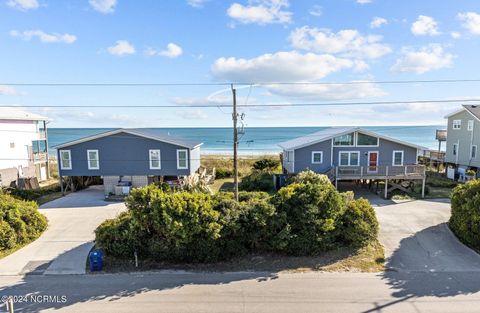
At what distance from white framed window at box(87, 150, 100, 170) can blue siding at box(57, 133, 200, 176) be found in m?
0.24

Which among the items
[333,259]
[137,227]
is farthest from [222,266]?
[333,259]

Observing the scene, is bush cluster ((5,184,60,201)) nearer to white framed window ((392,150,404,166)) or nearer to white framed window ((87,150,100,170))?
white framed window ((87,150,100,170))

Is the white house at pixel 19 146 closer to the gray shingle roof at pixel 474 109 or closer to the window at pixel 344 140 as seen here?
the window at pixel 344 140

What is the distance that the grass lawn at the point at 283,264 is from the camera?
11461mm

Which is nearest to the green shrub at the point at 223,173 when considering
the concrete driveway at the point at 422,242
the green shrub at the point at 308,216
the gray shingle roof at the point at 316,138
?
the gray shingle roof at the point at 316,138

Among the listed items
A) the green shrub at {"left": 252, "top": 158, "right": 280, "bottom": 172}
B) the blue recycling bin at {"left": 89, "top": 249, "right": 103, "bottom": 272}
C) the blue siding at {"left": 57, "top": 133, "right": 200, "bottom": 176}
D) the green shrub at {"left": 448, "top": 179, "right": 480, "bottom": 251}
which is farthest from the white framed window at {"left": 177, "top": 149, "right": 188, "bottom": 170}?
the green shrub at {"left": 448, "top": 179, "right": 480, "bottom": 251}

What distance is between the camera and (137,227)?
38.4 feet

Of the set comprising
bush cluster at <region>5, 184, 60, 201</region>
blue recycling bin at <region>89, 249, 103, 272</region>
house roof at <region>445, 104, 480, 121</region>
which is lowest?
blue recycling bin at <region>89, 249, 103, 272</region>

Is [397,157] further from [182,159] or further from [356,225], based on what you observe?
[182,159]

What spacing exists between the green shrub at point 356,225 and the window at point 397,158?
14023 millimetres

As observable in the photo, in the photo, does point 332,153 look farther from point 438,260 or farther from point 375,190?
point 438,260

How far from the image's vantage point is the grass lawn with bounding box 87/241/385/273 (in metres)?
11.5

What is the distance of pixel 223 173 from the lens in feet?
106

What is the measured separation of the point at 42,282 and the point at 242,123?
32.7ft
